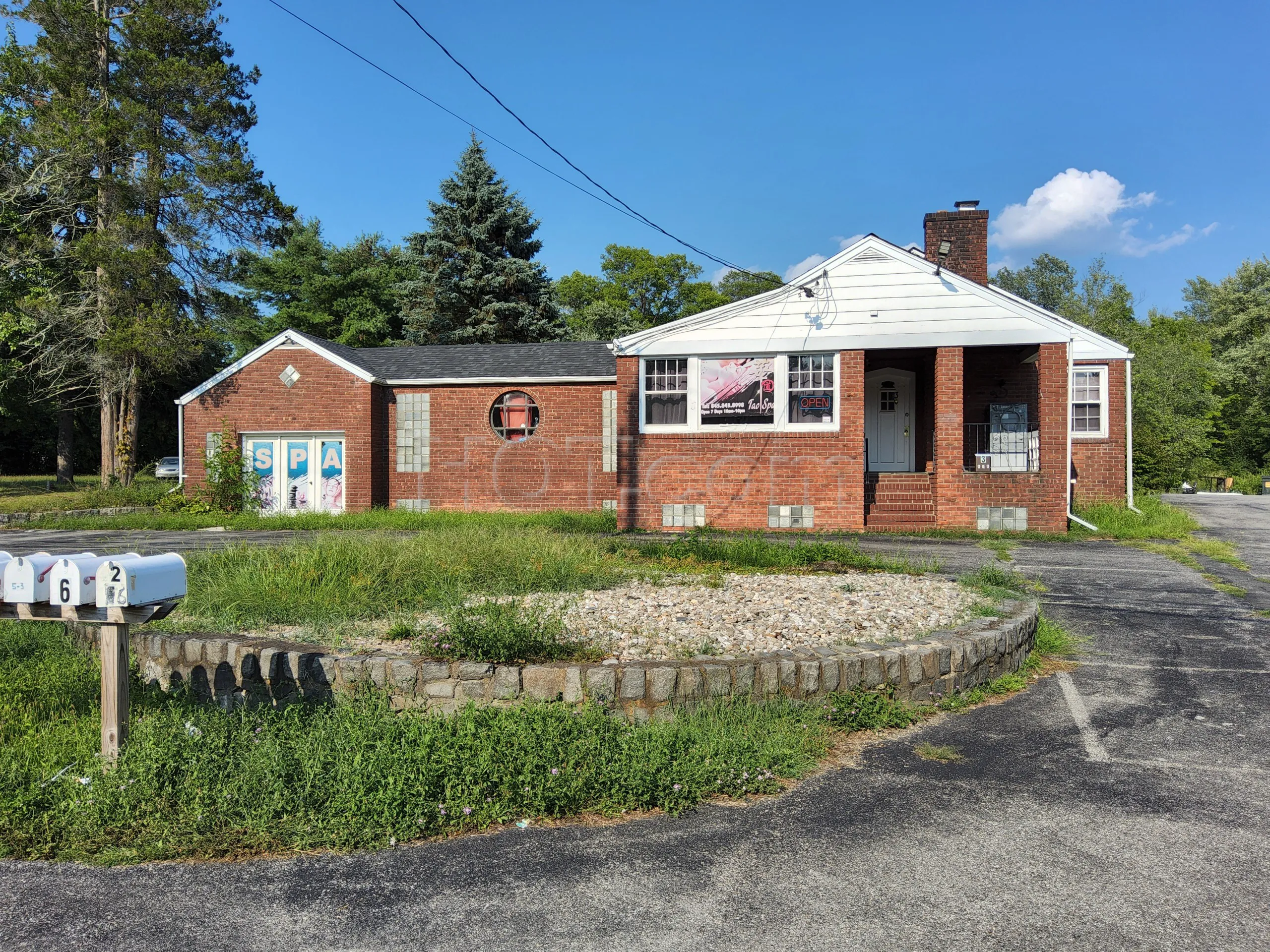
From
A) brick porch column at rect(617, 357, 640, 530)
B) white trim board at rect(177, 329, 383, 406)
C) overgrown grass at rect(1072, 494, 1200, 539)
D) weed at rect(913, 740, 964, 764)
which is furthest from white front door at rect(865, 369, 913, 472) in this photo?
weed at rect(913, 740, 964, 764)

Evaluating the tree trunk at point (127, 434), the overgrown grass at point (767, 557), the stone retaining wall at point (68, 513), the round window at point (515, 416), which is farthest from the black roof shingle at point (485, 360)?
the overgrown grass at point (767, 557)

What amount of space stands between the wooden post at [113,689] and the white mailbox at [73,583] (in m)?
0.19

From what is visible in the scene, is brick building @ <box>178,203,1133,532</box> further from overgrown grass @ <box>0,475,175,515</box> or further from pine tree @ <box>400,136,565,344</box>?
pine tree @ <box>400,136,565,344</box>

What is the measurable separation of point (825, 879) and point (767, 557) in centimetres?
665

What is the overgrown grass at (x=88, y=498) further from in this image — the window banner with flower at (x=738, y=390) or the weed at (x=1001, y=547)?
the weed at (x=1001, y=547)

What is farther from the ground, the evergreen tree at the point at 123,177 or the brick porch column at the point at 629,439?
the evergreen tree at the point at 123,177

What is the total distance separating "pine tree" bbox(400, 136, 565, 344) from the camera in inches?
1395

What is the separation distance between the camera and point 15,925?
2.99 metres

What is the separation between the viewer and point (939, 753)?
15.3 ft

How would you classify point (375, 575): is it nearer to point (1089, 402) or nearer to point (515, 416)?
point (515, 416)

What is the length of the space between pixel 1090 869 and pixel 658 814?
184 cm

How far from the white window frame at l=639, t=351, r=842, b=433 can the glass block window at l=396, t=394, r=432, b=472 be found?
243 inches

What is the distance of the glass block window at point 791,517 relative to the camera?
1658cm

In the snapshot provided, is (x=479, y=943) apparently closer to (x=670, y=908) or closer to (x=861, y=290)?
(x=670, y=908)
